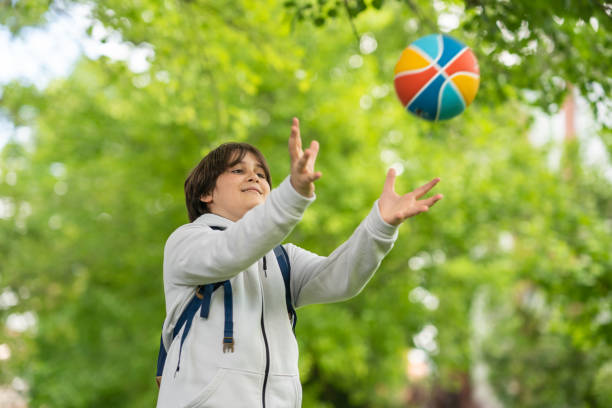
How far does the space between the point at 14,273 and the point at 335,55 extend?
777cm

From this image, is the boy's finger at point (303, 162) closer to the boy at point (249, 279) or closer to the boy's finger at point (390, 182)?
the boy at point (249, 279)

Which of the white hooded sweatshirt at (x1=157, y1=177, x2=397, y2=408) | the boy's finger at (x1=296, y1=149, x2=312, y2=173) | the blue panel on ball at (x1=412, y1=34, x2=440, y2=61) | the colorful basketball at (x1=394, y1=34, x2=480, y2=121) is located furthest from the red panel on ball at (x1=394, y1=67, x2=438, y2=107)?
the boy's finger at (x1=296, y1=149, x2=312, y2=173)

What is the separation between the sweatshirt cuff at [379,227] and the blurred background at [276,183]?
5522 millimetres

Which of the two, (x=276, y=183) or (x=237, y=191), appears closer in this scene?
(x=237, y=191)

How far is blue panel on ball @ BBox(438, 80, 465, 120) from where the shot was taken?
415 centimetres

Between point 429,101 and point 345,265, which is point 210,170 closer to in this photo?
point 345,265

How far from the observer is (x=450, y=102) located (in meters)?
4.16

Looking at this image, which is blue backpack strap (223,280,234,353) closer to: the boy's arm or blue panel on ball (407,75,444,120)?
the boy's arm

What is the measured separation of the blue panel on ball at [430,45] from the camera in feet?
13.8

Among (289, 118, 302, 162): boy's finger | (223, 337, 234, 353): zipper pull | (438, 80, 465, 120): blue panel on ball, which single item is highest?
(438, 80, 465, 120): blue panel on ball

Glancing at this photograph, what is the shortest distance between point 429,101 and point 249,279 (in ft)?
6.77

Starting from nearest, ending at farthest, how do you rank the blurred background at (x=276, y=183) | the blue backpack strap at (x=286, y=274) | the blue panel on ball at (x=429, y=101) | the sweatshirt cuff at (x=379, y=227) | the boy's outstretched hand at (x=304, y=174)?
the boy's outstretched hand at (x=304, y=174) → the sweatshirt cuff at (x=379, y=227) → the blue backpack strap at (x=286, y=274) → the blue panel on ball at (x=429, y=101) → the blurred background at (x=276, y=183)

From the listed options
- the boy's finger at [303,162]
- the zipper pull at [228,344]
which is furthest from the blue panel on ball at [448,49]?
the zipper pull at [228,344]

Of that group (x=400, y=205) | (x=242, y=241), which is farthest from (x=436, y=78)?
(x=242, y=241)
